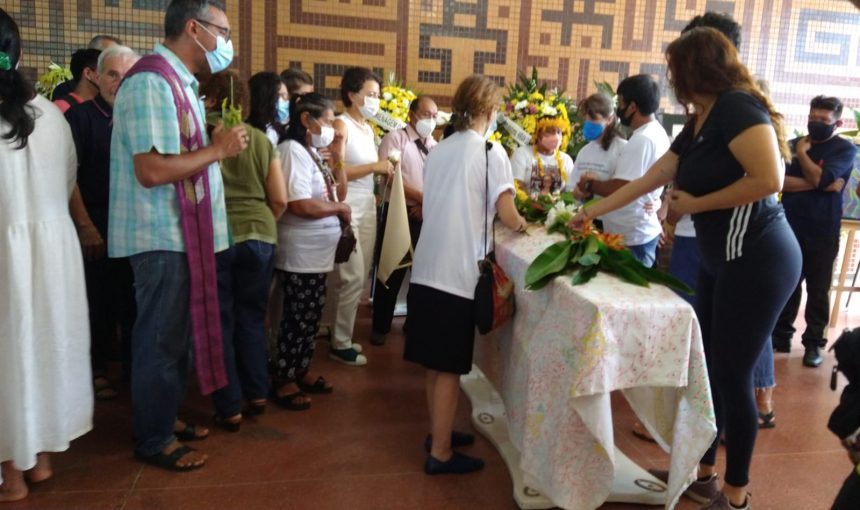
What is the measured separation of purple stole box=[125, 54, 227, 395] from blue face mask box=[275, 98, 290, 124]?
836 mm

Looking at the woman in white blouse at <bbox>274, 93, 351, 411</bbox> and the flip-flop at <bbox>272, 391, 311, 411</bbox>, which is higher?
the woman in white blouse at <bbox>274, 93, 351, 411</bbox>

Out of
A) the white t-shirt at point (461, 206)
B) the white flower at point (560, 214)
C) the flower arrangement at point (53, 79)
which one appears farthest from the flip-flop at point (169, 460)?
the flower arrangement at point (53, 79)

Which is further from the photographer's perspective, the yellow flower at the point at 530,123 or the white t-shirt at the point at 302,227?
the yellow flower at the point at 530,123

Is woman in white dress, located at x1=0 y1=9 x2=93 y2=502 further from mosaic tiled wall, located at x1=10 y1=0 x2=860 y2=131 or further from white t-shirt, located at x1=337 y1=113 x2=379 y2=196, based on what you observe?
mosaic tiled wall, located at x1=10 y1=0 x2=860 y2=131

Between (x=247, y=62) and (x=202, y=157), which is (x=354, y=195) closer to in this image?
(x=202, y=157)

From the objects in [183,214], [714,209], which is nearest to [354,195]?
[183,214]

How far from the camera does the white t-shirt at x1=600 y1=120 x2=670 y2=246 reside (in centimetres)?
326

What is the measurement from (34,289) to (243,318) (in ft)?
2.94

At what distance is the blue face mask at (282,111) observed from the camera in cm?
335

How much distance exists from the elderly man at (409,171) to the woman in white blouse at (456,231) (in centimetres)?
167

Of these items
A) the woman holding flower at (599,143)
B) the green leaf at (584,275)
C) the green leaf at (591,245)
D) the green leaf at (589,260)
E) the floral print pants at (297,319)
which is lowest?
the floral print pants at (297,319)

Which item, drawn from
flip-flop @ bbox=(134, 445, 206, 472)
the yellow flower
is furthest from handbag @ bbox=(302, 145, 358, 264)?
the yellow flower

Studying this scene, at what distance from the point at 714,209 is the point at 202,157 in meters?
1.70

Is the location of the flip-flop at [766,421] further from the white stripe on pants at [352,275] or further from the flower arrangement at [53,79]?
the flower arrangement at [53,79]
